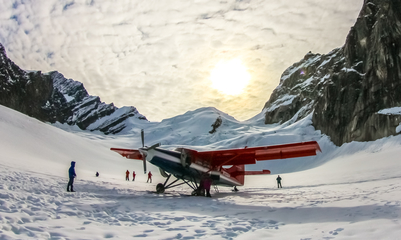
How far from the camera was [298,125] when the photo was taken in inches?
Result: 2714

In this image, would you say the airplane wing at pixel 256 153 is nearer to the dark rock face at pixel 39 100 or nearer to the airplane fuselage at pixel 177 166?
the airplane fuselage at pixel 177 166

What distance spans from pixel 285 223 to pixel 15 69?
172 m

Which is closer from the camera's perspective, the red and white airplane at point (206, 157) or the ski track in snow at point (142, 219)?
the ski track in snow at point (142, 219)

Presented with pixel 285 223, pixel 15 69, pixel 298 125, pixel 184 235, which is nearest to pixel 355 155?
pixel 298 125

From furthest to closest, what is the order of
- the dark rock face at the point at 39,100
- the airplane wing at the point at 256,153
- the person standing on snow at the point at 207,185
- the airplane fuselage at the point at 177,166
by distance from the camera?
the dark rock face at the point at 39,100
the person standing on snow at the point at 207,185
the airplane fuselage at the point at 177,166
the airplane wing at the point at 256,153

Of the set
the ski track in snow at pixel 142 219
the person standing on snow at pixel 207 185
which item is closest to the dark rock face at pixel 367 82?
the person standing on snow at pixel 207 185

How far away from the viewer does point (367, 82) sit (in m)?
50.7

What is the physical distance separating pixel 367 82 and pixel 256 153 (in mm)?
49524

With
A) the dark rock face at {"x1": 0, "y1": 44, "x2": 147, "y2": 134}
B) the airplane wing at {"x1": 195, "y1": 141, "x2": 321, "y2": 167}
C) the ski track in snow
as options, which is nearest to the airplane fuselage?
the airplane wing at {"x1": 195, "y1": 141, "x2": 321, "y2": 167}

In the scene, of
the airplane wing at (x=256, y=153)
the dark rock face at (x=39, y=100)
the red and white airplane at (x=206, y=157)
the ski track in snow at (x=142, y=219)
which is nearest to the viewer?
the ski track in snow at (x=142, y=219)

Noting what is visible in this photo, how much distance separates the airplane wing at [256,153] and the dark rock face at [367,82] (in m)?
36.7

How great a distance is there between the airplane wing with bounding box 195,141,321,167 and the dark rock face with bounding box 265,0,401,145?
120 feet

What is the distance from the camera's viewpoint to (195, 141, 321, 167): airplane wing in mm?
12805

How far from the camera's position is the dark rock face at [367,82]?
146 feet
